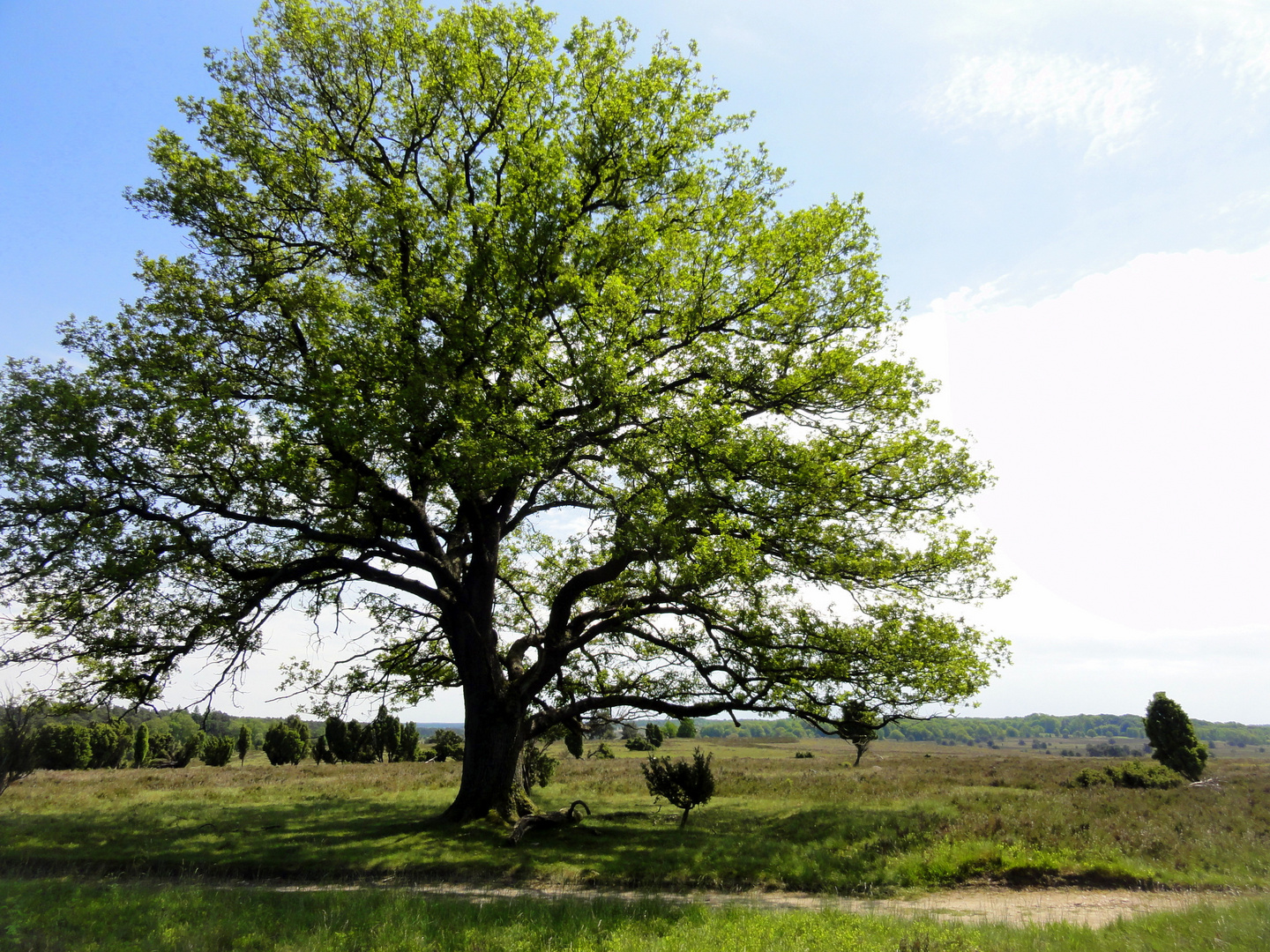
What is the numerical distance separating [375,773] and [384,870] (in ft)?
67.6

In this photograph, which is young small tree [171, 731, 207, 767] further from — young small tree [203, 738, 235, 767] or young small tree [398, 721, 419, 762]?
young small tree [398, 721, 419, 762]

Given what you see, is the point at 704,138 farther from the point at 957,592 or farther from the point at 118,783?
the point at 118,783

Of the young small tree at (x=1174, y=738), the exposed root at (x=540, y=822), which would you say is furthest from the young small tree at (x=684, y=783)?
the young small tree at (x=1174, y=738)

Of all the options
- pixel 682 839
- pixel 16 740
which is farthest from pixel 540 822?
pixel 16 740

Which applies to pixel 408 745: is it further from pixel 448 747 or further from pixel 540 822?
pixel 540 822

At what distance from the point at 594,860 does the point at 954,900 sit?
249 inches

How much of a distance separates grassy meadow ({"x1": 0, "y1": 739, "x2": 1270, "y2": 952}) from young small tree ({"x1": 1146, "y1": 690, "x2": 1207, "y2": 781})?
788cm

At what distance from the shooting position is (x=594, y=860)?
12.9 m

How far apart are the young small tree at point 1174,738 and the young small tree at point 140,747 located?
213 feet

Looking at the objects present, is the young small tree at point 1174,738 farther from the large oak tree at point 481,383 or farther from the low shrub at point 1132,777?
the large oak tree at point 481,383

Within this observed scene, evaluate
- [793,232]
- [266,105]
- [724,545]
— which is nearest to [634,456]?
[724,545]

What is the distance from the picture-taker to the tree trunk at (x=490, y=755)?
15836 millimetres

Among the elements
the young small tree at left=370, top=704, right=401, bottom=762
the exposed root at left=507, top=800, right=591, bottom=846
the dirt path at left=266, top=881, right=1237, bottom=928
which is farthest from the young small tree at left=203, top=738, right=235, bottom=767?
the dirt path at left=266, top=881, right=1237, bottom=928

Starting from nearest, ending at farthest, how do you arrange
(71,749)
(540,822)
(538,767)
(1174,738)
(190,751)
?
1. (540,822)
2. (538,767)
3. (1174,738)
4. (71,749)
5. (190,751)
